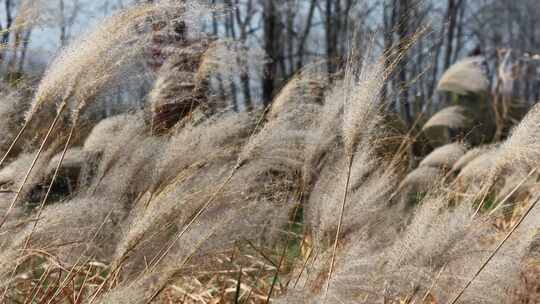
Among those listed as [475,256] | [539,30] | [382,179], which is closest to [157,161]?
[382,179]

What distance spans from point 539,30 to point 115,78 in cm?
3676

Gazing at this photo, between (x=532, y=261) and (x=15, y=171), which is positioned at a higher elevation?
(x=15, y=171)

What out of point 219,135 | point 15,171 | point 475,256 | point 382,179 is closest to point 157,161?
point 219,135

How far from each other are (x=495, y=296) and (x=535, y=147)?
283 mm

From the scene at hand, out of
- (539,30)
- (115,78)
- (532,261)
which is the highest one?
(115,78)

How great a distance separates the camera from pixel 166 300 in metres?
1.86

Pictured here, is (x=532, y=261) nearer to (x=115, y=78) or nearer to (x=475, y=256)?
(x=475, y=256)

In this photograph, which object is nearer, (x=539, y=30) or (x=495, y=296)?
(x=495, y=296)

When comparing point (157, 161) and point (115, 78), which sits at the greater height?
point (115, 78)

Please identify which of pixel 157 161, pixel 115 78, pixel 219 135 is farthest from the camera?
pixel 219 135

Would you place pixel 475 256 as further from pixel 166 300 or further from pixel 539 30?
pixel 539 30

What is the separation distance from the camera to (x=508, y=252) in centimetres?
125

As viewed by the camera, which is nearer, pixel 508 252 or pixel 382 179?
pixel 508 252

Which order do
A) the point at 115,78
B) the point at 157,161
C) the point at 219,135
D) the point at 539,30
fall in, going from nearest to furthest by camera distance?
the point at 115,78 → the point at 157,161 → the point at 219,135 → the point at 539,30
